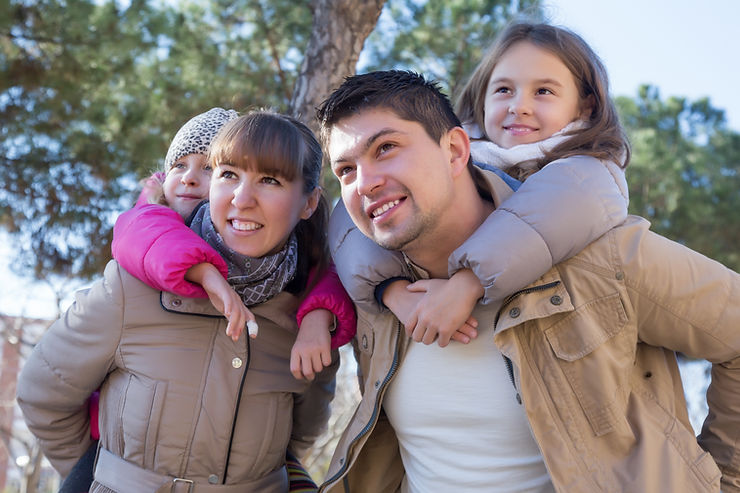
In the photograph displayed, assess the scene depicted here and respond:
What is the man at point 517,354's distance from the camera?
1.92 meters

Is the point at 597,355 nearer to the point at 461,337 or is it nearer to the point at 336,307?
the point at 461,337

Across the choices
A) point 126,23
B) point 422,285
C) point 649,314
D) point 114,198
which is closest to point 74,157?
point 114,198

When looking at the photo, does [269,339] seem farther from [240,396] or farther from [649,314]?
[649,314]

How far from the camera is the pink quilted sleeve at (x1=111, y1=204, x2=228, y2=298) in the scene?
2.17 metres

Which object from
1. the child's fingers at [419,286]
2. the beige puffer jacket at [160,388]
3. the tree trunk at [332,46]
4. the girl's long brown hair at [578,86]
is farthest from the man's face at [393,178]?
the tree trunk at [332,46]

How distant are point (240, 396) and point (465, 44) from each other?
18.2ft

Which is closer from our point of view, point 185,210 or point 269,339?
point 269,339

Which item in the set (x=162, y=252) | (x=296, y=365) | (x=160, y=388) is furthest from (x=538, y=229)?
(x=160, y=388)

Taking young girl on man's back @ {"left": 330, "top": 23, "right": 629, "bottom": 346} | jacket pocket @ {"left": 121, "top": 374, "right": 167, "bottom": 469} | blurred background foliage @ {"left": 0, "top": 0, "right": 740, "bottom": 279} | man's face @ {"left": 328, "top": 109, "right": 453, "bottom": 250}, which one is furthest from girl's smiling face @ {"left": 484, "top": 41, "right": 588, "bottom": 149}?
blurred background foliage @ {"left": 0, "top": 0, "right": 740, "bottom": 279}

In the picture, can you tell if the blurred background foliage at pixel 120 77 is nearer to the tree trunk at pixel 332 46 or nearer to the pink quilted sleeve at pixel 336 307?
the tree trunk at pixel 332 46

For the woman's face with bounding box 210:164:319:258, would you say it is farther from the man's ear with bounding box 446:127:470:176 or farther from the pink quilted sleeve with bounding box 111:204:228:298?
the man's ear with bounding box 446:127:470:176

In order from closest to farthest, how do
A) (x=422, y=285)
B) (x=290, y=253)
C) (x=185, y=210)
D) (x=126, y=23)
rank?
(x=422, y=285)
(x=290, y=253)
(x=185, y=210)
(x=126, y=23)

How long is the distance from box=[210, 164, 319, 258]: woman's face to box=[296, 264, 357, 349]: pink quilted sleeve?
0.24 metres

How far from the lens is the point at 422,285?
2189mm
